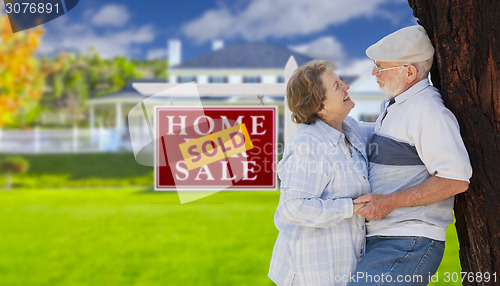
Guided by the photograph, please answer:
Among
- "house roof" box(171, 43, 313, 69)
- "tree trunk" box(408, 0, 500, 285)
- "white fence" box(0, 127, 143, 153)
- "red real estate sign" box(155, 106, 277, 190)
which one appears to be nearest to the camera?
"tree trunk" box(408, 0, 500, 285)

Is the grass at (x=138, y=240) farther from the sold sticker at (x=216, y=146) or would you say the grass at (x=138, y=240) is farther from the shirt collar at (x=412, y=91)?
the shirt collar at (x=412, y=91)

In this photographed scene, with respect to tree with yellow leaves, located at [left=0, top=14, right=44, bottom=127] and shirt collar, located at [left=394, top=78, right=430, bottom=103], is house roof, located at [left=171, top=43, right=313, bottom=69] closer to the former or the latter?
tree with yellow leaves, located at [left=0, top=14, right=44, bottom=127]

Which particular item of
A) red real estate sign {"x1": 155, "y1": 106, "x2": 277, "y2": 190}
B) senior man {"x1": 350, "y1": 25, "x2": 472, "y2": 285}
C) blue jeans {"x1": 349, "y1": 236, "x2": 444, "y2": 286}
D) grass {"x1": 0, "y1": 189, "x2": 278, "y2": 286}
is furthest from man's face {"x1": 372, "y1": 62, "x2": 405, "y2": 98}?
grass {"x1": 0, "y1": 189, "x2": 278, "y2": 286}

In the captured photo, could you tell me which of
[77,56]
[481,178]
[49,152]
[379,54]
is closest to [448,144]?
[481,178]

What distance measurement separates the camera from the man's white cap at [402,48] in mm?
1908

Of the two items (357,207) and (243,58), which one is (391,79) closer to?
(357,207)

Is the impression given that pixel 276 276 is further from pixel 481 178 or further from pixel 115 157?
pixel 115 157

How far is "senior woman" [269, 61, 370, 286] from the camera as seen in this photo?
5.96ft

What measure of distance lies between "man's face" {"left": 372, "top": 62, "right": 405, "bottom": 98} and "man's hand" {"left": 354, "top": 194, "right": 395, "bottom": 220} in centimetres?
42

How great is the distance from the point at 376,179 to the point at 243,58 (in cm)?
2096

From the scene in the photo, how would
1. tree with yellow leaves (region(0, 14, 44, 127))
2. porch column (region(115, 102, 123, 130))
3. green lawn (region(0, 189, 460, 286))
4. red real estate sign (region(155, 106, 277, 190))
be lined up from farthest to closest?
1. porch column (region(115, 102, 123, 130))
2. tree with yellow leaves (region(0, 14, 44, 127))
3. green lawn (region(0, 189, 460, 286))
4. red real estate sign (region(155, 106, 277, 190))

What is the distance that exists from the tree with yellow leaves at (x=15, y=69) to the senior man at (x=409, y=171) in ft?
48.8

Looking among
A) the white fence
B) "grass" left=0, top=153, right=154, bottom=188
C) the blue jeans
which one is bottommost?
"grass" left=0, top=153, right=154, bottom=188

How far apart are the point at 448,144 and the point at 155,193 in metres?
11.9
